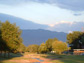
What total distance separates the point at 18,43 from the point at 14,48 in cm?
273

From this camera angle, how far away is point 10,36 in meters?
59.5

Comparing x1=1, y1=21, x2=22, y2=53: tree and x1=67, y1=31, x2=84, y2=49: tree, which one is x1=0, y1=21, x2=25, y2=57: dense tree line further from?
x1=67, y1=31, x2=84, y2=49: tree

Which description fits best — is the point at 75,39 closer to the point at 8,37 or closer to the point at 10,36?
the point at 10,36

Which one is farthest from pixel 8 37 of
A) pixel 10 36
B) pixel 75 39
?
pixel 75 39

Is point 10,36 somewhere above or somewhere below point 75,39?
below

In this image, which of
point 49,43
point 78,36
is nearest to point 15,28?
point 78,36

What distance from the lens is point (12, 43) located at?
59.2 metres

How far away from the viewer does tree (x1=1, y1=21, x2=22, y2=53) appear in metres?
58.8

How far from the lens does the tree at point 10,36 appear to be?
58.8 m

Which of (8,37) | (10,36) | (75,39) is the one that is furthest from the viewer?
(75,39)

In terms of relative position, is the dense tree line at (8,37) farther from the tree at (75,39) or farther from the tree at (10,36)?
the tree at (75,39)

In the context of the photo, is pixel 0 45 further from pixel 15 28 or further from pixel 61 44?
pixel 61 44

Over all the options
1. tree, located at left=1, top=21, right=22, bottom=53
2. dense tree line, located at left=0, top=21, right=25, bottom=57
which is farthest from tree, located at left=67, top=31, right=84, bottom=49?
dense tree line, located at left=0, top=21, right=25, bottom=57

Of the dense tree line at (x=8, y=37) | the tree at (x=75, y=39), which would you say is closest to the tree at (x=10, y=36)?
the dense tree line at (x=8, y=37)
